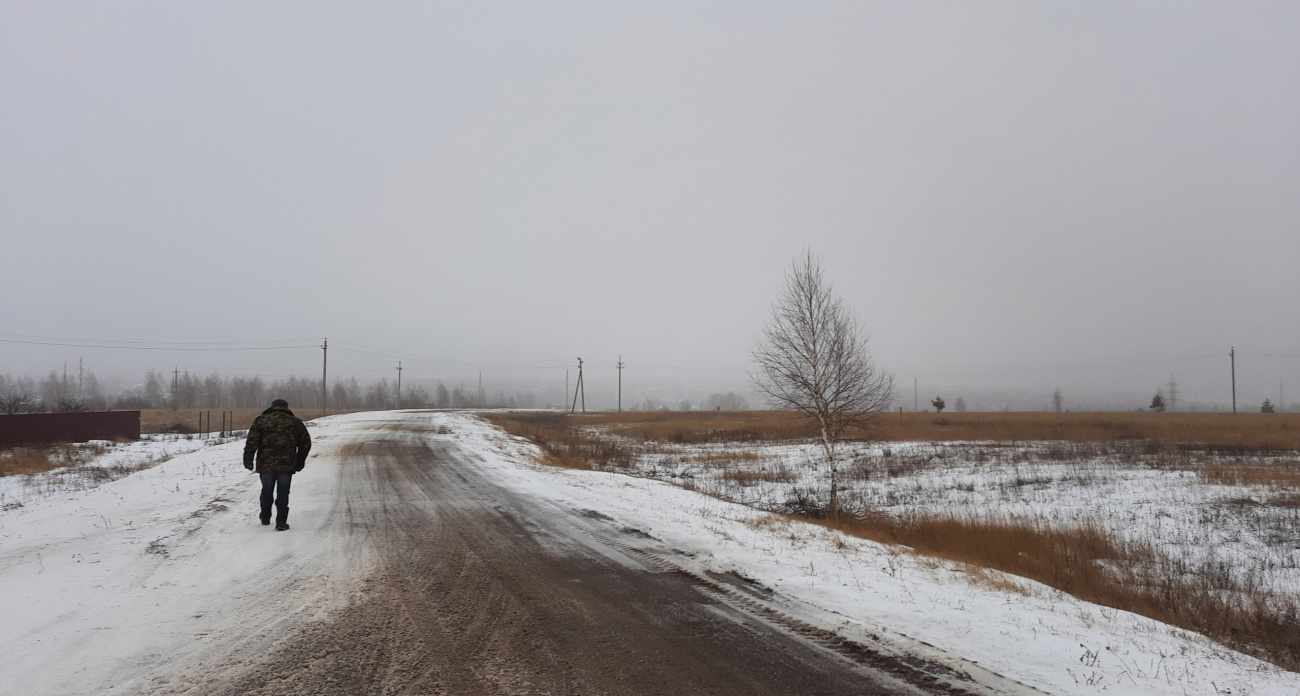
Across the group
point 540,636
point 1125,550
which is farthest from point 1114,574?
point 540,636

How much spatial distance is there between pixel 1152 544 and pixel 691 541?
33.7 feet

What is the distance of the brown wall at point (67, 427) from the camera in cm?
2767

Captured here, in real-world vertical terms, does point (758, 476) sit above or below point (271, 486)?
below

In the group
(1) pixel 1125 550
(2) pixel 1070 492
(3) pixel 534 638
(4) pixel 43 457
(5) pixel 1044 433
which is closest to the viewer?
(3) pixel 534 638

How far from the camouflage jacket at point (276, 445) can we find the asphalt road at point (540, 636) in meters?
1.40

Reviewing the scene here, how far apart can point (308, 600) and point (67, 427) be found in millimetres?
34781

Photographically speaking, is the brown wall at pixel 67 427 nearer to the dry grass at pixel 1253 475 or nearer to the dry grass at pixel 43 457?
the dry grass at pixel 43 457

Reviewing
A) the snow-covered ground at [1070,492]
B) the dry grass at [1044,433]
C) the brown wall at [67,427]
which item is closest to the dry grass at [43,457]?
the brown wall at [67,427]

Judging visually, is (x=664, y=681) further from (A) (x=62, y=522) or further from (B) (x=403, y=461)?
(B) (x=403, y=461)

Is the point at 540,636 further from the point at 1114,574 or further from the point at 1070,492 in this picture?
the point at 1070,492

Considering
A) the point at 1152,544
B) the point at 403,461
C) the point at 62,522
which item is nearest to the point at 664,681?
the point at 62,522

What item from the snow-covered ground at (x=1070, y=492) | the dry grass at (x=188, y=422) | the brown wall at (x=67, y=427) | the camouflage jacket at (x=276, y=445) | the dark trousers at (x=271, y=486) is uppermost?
the camouflage jacket at (x=276, y=445)

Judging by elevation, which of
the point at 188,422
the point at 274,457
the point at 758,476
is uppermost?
the point at 274,457

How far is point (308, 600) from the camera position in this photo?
5547mm
